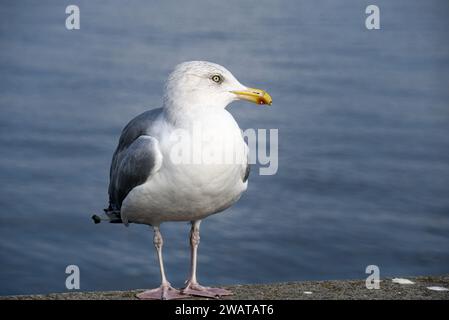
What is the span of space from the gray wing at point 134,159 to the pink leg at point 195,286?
A: 2.39ft

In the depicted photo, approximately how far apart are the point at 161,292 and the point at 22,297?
4.02ft

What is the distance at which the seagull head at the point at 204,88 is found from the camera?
838cm

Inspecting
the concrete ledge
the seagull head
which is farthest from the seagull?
the concrete ledge

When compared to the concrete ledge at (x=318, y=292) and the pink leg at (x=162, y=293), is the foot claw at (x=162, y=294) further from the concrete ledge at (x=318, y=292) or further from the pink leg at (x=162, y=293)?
the concrete ledge at (x=318, y=292)

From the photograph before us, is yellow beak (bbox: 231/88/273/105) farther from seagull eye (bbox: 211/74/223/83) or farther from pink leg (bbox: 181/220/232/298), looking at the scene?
pink leg (bbox: 181/220/232/298)

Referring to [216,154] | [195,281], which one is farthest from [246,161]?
[195,281]

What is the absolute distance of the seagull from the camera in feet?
26.9

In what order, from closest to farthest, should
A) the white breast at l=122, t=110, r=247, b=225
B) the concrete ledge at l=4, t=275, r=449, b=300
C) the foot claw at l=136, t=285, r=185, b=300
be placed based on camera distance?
the white breast at l=122, t=110, r=247, b=225, the foot claw at l=136, t=285, r=185, b=300, the concrete ledge at l=4, t=275, r=449, b=300

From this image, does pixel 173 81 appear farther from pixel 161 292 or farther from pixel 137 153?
pixel 161 292

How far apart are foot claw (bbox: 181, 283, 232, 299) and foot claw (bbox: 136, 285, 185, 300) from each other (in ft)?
0.26

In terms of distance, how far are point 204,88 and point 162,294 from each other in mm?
1849

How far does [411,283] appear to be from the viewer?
937 cm

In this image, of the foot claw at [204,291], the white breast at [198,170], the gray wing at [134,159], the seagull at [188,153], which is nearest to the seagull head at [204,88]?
the seagull at [188,153]

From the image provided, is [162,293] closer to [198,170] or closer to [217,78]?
[198,170]
